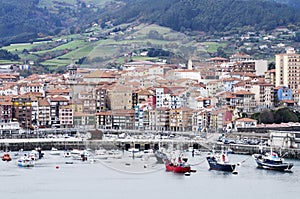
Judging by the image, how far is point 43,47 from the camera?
70.6m

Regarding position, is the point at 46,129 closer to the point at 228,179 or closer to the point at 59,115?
the point at 59,115

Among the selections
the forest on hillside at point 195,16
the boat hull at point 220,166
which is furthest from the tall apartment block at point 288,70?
the boat hull at point 220,166

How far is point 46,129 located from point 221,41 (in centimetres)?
2177

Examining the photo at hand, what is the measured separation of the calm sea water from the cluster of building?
5576 millimetres

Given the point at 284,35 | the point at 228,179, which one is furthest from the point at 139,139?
the point at 284,35

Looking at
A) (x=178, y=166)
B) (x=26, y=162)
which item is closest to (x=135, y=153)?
(x=26, y=162)

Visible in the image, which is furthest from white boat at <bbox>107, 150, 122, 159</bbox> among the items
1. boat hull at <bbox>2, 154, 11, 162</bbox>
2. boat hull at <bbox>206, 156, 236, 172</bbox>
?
boat hull at <bbox>2, 154, 11, 162</bbox>

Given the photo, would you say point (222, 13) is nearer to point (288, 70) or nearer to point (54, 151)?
Result: point (288, 70)

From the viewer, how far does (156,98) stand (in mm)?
43844

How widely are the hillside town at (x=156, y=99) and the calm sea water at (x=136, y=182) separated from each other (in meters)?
5.63

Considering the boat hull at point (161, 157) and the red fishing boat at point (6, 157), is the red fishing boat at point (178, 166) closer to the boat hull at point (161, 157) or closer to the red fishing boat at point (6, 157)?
the boat hull at point (161, 157)

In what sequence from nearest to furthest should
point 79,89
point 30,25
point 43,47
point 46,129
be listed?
point 79,89, point 46,129, point 43,47, point 30,25

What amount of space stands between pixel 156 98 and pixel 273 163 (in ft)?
41.8

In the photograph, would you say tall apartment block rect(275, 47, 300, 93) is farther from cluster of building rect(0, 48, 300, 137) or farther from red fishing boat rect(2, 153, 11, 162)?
red fishing boat rect(2, 153, 11, 162)
